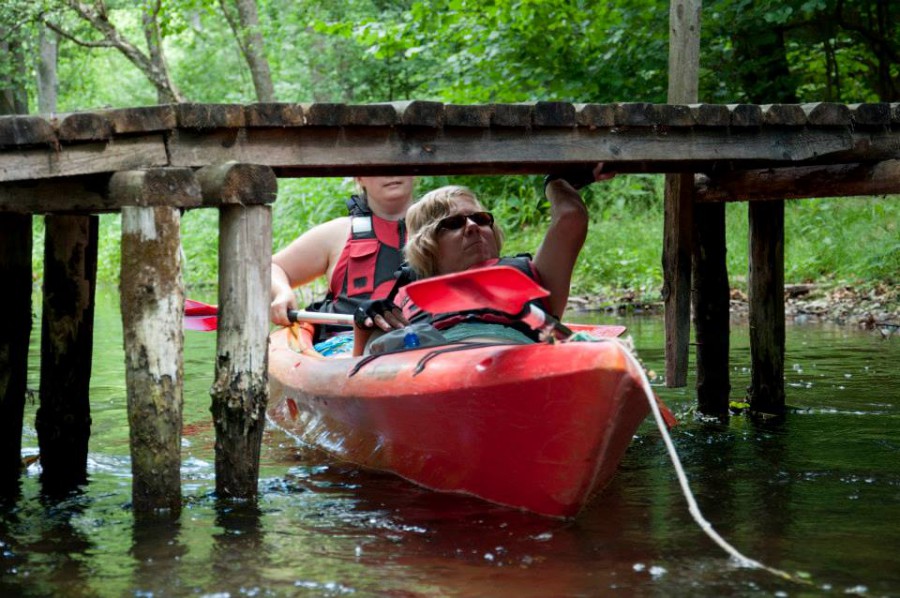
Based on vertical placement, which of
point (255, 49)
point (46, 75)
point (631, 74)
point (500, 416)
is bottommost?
point (500, 416)

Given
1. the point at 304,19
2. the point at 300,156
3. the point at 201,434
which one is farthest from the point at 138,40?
the point at 300,156

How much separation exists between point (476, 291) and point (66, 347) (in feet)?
7.84

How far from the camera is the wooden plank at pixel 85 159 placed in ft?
13.5

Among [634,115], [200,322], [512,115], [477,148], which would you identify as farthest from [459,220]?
[200,322]

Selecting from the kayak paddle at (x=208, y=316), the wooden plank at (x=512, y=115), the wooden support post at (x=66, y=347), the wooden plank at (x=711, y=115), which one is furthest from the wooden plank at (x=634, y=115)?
the wooden support post at (x=66, y=347)

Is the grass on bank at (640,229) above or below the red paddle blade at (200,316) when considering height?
above

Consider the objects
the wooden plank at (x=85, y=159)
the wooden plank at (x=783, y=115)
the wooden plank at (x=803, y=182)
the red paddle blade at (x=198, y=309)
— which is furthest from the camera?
the red paddle blade at (x=198, y=309)

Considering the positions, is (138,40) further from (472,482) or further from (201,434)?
(472,482)

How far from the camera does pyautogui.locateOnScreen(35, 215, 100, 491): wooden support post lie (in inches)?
214

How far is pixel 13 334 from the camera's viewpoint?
5.52m

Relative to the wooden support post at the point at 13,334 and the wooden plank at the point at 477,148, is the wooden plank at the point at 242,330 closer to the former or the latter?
the wooden plank at the point at 477,148

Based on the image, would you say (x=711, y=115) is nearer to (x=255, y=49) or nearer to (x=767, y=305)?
(x=767, y=305)

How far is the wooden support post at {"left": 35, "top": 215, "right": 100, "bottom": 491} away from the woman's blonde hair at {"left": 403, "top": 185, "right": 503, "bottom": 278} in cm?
148

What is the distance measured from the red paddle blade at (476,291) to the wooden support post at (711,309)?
3.02 m
